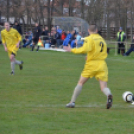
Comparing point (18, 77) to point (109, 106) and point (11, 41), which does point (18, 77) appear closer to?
point (11, 41)

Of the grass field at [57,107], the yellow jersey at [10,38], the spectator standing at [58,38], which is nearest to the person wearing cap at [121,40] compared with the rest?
the spectator standing at [58,38]

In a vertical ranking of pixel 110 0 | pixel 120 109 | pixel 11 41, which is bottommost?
pixel 120 109

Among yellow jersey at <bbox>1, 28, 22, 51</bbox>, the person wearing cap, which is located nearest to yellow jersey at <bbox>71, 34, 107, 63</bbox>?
yellow jersey at <bbox>1, 28, 22, 51</bbox>

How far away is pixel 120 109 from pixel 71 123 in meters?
1.67

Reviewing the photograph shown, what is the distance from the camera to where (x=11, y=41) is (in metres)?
13.1

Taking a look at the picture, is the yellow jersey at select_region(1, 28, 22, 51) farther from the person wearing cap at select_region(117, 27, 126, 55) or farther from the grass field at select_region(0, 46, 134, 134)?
the person wearing cap at select_region(117, 27, 126, 55)

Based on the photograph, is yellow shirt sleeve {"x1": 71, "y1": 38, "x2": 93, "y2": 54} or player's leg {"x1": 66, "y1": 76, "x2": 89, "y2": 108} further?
player's leg {"x1": 66, "y1": 76, "x2": 89, "y2": 108}

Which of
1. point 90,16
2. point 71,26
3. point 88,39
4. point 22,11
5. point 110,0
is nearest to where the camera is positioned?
point 88,39

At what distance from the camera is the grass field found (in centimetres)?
616

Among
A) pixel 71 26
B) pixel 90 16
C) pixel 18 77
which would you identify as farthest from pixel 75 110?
pixel 90 16

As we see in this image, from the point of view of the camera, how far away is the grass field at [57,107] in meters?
6.16

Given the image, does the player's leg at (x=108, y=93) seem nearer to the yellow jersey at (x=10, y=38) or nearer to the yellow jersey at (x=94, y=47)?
the yellow jersey at (x=94, y=47)

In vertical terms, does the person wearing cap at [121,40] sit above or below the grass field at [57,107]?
above

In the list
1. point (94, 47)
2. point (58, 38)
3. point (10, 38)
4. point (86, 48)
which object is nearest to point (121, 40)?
point (58, 38)
